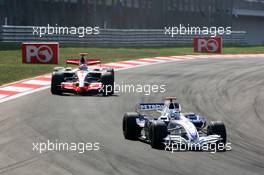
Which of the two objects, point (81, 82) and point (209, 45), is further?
point (209, 45)

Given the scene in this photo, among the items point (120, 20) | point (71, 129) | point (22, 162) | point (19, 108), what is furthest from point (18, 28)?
point (22, 162)

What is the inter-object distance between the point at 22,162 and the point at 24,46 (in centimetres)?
1595

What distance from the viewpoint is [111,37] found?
121 ft

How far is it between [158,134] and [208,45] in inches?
975

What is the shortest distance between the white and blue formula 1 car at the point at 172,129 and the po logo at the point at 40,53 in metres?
13.9

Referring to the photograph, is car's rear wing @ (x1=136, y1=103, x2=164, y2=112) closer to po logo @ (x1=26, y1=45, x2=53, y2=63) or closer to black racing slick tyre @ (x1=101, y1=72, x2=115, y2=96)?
black racing slick tyre @ (x1=101, y1=72, x2=115, y2=96)

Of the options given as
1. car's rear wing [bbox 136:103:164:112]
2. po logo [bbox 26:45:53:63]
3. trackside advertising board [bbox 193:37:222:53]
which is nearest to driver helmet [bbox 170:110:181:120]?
car's rear wing [bbox 136:103:164:112]

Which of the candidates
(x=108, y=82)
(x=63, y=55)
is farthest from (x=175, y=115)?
(x=63, y=55)

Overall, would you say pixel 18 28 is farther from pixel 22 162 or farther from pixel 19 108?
pixel 22 162

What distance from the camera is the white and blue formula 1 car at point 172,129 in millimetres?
11297

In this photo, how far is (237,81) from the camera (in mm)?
21984

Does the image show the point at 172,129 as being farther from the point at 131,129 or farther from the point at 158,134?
the point at 131,129

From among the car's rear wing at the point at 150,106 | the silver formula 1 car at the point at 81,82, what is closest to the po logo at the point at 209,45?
the silver formula 1 car at the point at 81,82

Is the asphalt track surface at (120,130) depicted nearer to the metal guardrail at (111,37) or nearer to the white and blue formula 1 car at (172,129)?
the white and blue formula 1 car at (172,129)
